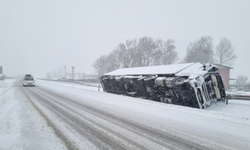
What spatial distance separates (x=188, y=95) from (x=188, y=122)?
3831mm

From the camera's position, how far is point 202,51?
54.6 metres

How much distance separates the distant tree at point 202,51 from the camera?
5309 cm

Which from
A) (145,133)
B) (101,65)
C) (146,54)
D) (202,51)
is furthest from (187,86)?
(101,65)

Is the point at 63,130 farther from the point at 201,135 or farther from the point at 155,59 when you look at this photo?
the point at 155,59

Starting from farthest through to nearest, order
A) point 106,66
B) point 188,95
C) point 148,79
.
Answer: point 106,66 → point 148,79 → point 188,95

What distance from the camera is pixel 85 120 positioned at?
7.00 meters

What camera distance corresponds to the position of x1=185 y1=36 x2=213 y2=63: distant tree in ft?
174

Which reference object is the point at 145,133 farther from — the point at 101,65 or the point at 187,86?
the point at 101,65

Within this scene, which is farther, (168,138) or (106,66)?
(106,66)

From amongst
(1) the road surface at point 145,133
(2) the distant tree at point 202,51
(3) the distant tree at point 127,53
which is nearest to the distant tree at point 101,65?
(3) the distant tree at point 127,53

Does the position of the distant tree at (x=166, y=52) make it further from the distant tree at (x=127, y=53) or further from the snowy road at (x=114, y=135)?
the snowy road at (x=114, y=135)

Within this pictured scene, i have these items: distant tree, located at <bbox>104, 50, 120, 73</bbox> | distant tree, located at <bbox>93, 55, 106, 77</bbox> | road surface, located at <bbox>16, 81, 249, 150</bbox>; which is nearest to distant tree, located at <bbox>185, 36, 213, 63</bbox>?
distant tree, located at <bbox>104, 50, 120, 73</bbox>

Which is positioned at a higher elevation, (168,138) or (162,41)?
(162,41)

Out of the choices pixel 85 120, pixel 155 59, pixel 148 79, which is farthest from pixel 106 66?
pixel 85 120
